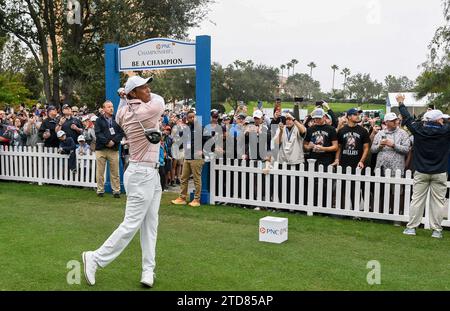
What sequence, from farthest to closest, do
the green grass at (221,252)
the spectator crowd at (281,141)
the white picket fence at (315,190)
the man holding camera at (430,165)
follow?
the spectator crowd at (281,141) < the white picket fence at (315,190) < the man holding camera at (430,165) < the green grass at (221,252)

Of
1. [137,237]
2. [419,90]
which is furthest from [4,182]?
[419,90]

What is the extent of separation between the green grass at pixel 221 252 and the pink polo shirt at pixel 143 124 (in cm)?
146

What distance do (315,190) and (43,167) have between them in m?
7.28

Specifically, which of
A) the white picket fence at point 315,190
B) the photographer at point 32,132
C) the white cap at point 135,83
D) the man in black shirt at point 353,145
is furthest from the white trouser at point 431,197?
the photographer at point 32,132

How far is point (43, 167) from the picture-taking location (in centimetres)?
1290

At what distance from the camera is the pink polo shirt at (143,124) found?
17.3 ft

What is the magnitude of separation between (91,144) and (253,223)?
5.60 metres

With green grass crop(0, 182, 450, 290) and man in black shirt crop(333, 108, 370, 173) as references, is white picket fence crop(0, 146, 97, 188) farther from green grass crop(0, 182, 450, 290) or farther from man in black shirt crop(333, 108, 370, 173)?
man in black shirt crop(333, 108, 370, 173)

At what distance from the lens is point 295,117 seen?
1001 centimetres

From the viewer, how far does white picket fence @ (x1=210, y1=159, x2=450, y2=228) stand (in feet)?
28.6

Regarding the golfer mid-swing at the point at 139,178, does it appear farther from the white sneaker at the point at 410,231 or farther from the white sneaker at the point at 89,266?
the white sneaker at the point at 410,231
